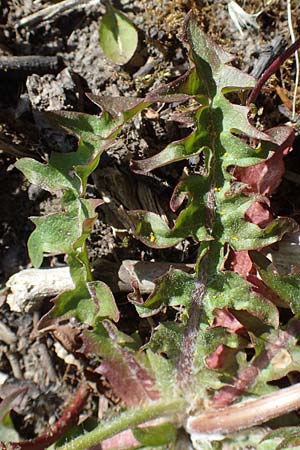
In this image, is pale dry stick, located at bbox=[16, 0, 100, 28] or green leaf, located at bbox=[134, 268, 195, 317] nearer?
green leaf, located at bbox=[134, 268, 195, 317]

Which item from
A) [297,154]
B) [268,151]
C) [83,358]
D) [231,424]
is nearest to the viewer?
[268,151]

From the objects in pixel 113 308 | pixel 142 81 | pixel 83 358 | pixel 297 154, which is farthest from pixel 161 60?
pixel 83 358

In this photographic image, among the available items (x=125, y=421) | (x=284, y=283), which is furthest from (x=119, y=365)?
(x=284, y=283)

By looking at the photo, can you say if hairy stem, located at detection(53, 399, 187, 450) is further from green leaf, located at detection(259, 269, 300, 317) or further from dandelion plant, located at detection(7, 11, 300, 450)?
green leaf, located at detection(259, 269, 300, 317)

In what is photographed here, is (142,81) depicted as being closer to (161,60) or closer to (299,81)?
(161,60)

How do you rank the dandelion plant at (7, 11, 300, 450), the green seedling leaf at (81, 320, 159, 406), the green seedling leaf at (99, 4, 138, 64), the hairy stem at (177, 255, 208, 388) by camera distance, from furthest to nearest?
1. the green seedling leaf at (99, 4, 138, 64)
2. the green seedling leaf at (81, 320, 159, 406)
3. the hairy stem at (177, 255, 208, 388)
4. the dandelion plant at (7, 11, 300, 450)

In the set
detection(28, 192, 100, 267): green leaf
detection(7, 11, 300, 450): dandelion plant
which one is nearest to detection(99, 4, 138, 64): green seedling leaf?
detection(7, 11, 300, 450): dandelion plant
